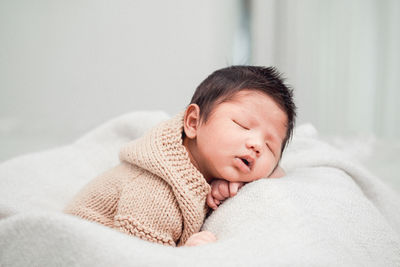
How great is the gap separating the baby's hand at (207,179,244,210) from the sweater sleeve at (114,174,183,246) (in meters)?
0.09

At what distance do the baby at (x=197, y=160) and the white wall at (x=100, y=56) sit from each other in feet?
5.88

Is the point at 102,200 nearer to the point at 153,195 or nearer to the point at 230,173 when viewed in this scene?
the point at 153,195

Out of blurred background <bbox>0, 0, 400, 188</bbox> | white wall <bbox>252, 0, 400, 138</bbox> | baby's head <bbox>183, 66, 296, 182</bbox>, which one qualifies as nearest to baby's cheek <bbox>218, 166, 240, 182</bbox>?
baby's head <bbox>183, 66, 296, 182</bbox>

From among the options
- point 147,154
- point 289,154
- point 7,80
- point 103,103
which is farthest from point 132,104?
point 147,154

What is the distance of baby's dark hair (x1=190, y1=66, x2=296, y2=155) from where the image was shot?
85cm

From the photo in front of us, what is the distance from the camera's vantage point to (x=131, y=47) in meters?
2.67

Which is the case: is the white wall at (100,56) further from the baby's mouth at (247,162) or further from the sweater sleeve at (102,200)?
the baby's mouth at (247,162)

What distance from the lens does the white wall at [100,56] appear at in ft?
8.43

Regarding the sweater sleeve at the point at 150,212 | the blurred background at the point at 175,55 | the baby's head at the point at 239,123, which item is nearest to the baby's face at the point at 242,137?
the baby's head at the point at 239,123

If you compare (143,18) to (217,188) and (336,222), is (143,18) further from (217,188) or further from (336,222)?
(336,222)

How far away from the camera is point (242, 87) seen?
2.79 feet

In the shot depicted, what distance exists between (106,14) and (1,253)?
91.3 inches

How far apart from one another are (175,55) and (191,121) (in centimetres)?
188

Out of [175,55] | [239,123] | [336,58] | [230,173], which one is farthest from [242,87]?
[336,58]
